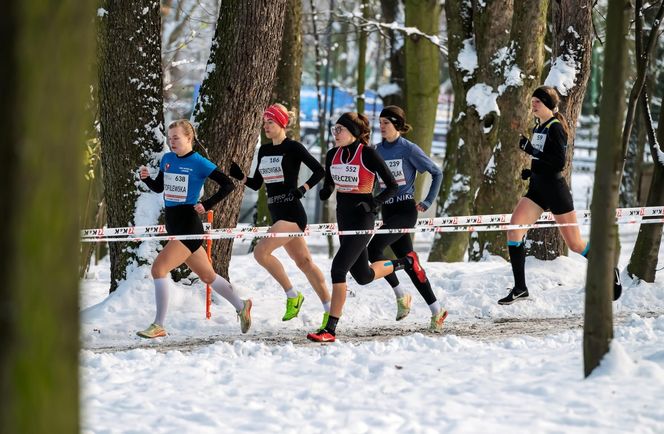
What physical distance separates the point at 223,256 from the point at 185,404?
486 centimetres

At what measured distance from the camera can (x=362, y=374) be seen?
649 cm

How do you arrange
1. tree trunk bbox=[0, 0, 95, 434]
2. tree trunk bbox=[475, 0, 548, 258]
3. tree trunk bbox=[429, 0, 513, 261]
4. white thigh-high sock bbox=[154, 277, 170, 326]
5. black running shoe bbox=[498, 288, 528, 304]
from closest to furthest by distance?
1. tree trunk bbox=[0, 0, 95, 434]
2. white thigh-high sock bbox=[154, 277, 170, 326]
3. black running shoe bbox=[498, 288, 528, 304]
4. tree trunk bbox=[475, 0, 548, 258]
5. tree trunk bbox=[429, 0, 513, 261]

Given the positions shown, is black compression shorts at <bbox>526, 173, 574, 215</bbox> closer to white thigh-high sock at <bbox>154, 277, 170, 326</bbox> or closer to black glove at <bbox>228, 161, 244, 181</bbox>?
black glove at <bbox>228, 161, 244, 181</bbox>

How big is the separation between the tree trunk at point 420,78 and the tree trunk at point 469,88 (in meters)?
1.97

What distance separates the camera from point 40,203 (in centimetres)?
280

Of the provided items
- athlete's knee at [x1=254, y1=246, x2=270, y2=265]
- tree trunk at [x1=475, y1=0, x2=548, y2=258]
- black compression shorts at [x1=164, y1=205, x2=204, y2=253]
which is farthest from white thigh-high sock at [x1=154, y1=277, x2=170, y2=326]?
tree trunk at [x1=475, y1=0, x2=548, y2=258]

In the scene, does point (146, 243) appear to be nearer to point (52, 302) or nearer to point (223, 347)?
point (223, 347)

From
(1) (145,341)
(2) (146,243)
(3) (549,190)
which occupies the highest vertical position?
(3) (549,190)

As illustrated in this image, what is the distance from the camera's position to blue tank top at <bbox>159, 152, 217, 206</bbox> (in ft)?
28.5

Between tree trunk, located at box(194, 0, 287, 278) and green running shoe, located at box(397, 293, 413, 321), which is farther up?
tree trunk, located at box(194, 0, 287, 278)

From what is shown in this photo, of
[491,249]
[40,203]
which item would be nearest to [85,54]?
[40,203]

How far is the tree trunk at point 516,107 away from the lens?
44.8 feet

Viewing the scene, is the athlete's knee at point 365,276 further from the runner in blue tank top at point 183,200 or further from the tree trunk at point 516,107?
Answer: the tree trunk at point 516,107

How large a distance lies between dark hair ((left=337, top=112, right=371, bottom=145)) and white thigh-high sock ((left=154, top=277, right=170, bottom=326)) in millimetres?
1998
